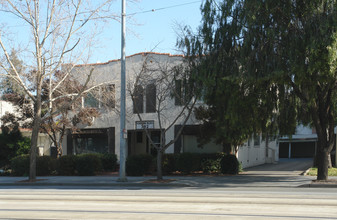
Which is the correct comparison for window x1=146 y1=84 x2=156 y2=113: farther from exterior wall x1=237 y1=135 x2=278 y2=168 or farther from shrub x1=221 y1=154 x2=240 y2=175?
exterior wall x1=237 y1=135 x2=278 y2=168

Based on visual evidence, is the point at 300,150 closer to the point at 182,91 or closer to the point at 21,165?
the point at 182,91

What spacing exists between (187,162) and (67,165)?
7500 millimetres

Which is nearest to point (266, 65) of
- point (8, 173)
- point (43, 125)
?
point (43, 125)

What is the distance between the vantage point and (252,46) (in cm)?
1611

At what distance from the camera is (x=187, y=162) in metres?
22.1

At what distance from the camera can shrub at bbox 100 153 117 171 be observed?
25.7 metres

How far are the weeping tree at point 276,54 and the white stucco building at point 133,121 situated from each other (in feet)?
19.0

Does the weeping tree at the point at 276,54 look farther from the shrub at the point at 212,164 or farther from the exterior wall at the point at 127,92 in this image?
the exterior wall at the point at 127,92

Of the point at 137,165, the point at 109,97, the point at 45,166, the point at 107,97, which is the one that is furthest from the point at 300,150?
the point at 45,166

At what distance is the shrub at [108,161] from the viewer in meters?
25.7

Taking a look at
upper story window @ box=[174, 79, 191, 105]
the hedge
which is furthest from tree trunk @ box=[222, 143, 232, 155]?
the hedge

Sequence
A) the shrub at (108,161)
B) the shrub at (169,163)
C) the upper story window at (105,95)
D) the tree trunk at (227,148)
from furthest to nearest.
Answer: the shrub at (108,161)
the shrub at (169,163)
the upper story window at (105,95)
the tree trunk at (227,148)

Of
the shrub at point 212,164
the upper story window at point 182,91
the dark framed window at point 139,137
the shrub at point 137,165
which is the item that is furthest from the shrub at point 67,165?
the upper story window at point 182,91

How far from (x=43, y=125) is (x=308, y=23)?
17398 mm
